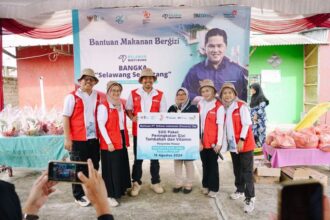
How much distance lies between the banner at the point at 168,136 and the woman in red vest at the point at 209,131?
0.10 meters

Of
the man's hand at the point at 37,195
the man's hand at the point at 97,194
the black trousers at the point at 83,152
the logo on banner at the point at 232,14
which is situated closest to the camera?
the man's hand at the point at 97,194

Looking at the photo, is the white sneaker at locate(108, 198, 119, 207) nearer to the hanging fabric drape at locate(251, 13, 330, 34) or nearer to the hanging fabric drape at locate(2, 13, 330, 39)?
the hanging fabric drape at locate(2, 13, 330, 39)

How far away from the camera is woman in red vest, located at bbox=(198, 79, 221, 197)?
12.8 feet

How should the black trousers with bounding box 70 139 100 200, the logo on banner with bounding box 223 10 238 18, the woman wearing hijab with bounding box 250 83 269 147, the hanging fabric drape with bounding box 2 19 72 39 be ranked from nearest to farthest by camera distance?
the black trousers with bounding box 70 139 100 200, the logo on banner with bounding box 223 10 238 18, the hanging fabric drape with bounding box 2 19 72 39, the woman wearing hijab with bounding box 250 83 269 147

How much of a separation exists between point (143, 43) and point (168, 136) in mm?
1254

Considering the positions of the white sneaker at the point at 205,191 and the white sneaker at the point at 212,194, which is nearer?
the white sneaker at the point at 212,194

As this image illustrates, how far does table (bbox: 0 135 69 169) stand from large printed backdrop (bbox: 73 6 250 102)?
1190 mm

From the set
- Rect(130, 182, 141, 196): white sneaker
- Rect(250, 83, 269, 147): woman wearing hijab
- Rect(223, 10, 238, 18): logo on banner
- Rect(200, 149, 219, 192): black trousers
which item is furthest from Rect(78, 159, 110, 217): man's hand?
Rect(250, 83, 269, 147): woman wearing hijab

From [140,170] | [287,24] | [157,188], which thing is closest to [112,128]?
[140,170]

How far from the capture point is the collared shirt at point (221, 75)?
4.01 m

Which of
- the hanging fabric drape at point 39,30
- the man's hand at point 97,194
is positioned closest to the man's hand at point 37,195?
the man's hand at point 97,194

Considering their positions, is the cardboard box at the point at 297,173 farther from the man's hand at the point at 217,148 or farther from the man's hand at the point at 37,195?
the man's hand at the point at 37,195

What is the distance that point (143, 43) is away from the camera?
404 cm

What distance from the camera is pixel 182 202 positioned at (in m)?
3.88
